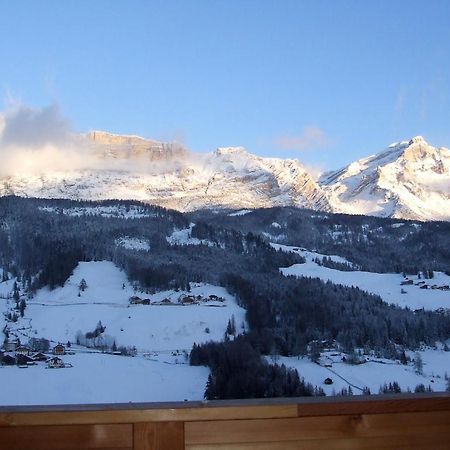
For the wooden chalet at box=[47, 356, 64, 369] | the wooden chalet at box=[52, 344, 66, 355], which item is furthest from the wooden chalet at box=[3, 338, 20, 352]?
the wooden chalet at box=[47, 356, 64, 369]

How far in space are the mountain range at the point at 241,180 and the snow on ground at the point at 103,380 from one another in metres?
79.2

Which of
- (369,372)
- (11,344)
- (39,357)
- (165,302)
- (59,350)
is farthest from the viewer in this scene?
(165,302)

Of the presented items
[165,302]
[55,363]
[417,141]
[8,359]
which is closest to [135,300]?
[165,302]

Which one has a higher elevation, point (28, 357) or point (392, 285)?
point (392, 285)

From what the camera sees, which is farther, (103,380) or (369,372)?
(369,372)

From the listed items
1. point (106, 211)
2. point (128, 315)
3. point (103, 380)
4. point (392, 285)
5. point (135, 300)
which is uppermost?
point (106, 211)

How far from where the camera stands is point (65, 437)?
103 centimetres

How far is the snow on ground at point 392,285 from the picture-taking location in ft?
60.2

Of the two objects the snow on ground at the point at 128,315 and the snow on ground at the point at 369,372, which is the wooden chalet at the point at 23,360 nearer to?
the snow on ground at the point at 128,315

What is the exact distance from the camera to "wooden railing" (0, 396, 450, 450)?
1032mm

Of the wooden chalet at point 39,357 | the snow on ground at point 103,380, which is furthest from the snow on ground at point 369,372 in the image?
the wooden chalet at point 39,357

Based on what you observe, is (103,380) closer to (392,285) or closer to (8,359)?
(8,359)

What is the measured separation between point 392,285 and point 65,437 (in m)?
22.9

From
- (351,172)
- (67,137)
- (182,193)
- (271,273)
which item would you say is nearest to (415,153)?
(351,172)
